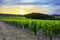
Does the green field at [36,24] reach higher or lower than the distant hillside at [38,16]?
lower

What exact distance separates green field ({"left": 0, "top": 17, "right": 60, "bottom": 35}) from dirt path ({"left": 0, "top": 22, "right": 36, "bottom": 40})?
0.19ft

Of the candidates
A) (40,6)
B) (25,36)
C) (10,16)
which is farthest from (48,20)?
(10,16)

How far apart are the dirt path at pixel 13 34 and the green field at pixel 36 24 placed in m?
0.06

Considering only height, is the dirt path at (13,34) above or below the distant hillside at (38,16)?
below

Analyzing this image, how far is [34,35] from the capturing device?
51.8 inches

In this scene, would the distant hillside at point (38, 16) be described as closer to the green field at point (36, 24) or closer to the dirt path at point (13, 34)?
the green field at point (36, 24)

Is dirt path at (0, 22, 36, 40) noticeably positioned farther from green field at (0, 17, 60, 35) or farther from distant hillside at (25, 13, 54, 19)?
distant hillside at (25, 13, 54, 19)

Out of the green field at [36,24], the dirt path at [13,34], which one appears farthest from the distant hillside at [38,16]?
the dirt path at [13,34]

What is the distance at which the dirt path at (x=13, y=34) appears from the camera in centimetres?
131

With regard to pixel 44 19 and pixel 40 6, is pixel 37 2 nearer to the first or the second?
pixel 40 6

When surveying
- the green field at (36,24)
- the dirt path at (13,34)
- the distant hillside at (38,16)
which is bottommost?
the dirt path at (13,34)

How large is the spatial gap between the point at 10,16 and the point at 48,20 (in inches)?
15.5

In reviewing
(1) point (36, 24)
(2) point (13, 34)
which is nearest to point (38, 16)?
(1) point (36, 24)

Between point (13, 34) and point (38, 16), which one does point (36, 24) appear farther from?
point (13, 34)
